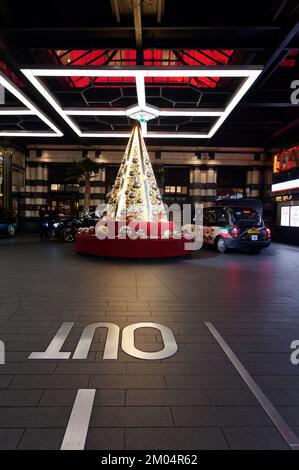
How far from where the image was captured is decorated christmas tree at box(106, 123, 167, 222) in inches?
446

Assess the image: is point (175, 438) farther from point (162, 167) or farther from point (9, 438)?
point (162, 167)

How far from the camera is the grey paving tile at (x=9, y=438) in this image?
1983 mm

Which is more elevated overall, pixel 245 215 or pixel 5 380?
pixel 245 215

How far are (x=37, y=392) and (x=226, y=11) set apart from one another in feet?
28.6

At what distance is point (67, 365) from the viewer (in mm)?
3104

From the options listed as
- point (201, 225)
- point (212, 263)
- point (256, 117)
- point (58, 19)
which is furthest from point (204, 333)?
point (256, 117)

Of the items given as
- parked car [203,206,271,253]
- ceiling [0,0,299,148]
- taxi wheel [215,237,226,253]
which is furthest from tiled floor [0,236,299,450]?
ceiling [0,0,299,148]

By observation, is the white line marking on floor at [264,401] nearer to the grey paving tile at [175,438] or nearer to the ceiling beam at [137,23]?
the grey paving tile at [175,438]

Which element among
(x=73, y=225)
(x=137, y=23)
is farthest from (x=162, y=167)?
(x=137, y=23)

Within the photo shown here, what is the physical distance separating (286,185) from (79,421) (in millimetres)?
17627

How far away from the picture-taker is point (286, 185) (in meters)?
17.4

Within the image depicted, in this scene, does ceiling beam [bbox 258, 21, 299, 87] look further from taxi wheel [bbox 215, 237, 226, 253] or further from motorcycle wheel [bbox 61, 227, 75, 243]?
motorcycle wheel [bbox 61, 227, 75, 243]

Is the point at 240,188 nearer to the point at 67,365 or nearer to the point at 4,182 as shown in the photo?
the point at 4,182

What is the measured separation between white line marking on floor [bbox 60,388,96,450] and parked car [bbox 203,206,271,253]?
33.1 ft
